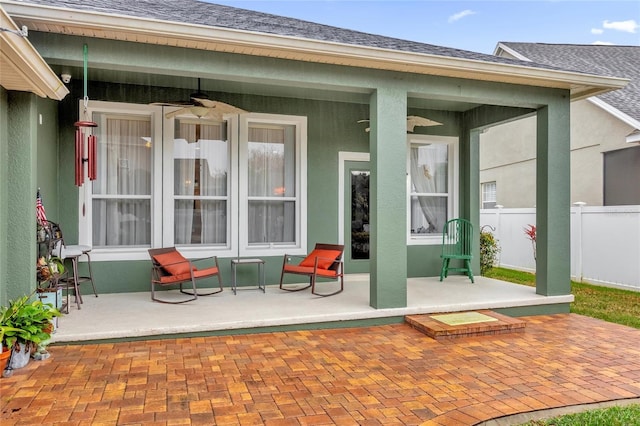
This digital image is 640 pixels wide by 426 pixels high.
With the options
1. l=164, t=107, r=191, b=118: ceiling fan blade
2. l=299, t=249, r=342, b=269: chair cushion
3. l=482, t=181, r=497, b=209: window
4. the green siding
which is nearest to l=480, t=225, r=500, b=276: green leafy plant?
the green siding

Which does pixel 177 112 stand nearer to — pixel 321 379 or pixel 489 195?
pixel 321 379

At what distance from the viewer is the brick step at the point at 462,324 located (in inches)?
185

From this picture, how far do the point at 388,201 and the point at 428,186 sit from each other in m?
3.13

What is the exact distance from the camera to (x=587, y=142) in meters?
10.7

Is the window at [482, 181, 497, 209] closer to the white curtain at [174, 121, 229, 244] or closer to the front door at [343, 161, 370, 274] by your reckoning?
the front door at [343, 161, 370, 274]

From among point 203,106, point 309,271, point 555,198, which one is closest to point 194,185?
point 203,106

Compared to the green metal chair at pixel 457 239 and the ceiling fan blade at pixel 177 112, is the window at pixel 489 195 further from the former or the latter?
the ceiling fan blade at pixel 177 112

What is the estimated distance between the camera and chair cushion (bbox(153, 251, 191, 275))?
549 centimetres

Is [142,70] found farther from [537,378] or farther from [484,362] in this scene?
[537,378]

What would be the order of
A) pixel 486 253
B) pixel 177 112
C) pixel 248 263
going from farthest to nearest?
pixel 486 253, pixel 248 263, pixel 177 112

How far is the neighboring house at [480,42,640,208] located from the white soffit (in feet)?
32.1

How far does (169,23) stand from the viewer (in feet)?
13.5

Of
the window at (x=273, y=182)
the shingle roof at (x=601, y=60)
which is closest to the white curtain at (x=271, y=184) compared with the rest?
the window at (x=273, y=182)

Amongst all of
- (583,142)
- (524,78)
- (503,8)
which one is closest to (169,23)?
(524,78)
